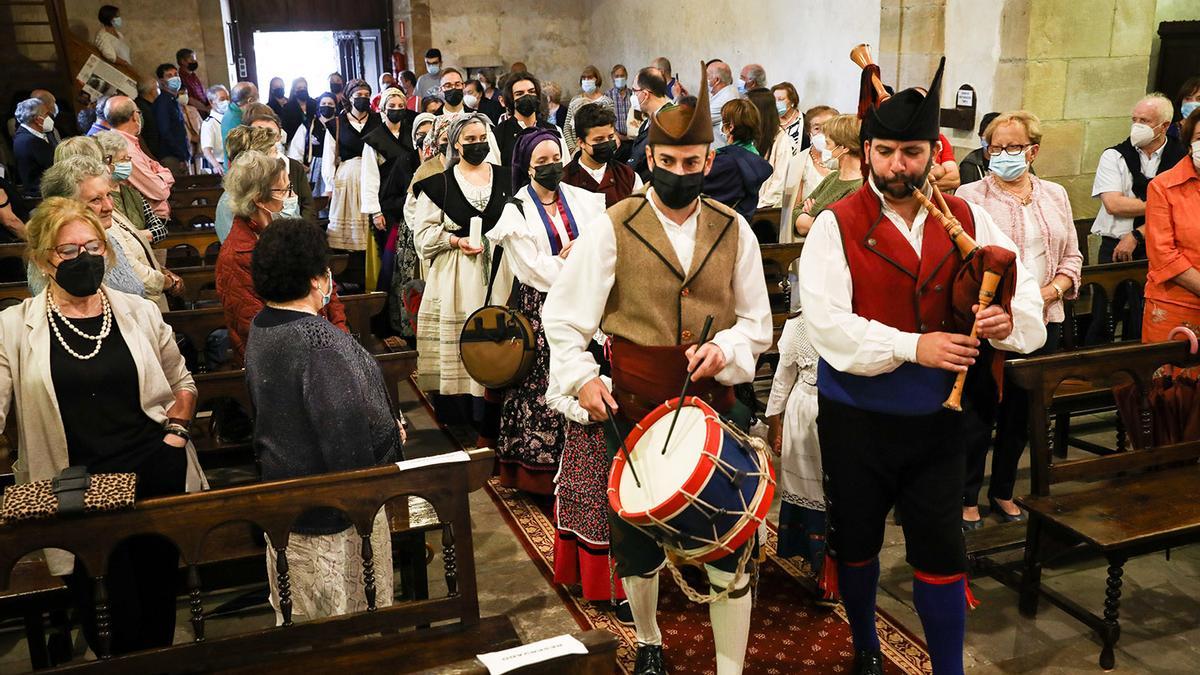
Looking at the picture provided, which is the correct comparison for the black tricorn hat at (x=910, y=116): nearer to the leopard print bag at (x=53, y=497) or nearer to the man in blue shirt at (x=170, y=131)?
the leopard print bag at (x=53, y=497)

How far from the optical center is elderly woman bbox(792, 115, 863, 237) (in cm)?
393

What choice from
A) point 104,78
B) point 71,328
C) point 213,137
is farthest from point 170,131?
point 71,328

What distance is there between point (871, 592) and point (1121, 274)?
2.74 m

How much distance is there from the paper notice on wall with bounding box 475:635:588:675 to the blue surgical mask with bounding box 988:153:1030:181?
2.86 m

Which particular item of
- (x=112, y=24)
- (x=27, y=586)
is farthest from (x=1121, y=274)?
(x=112, y=24)

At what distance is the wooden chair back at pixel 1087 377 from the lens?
3.41 metres

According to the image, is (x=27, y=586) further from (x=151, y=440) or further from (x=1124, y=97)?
(x=1124, y=97)

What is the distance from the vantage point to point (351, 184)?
7.52 meters

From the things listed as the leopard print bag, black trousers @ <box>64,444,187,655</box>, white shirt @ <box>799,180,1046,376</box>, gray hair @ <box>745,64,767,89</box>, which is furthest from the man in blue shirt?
white shirt @ <box>799,180,1046,376</box>

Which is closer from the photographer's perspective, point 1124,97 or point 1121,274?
point 1121,274

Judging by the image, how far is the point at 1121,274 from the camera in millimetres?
4922

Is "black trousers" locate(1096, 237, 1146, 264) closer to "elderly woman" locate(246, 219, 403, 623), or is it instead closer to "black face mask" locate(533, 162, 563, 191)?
"black face mask" locate(533, 162, 563, 191)

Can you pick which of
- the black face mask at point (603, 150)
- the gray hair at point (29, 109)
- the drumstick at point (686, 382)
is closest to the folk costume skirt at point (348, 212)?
the gray hair at point (29, 109)

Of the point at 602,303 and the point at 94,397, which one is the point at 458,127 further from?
the point at 94,397
